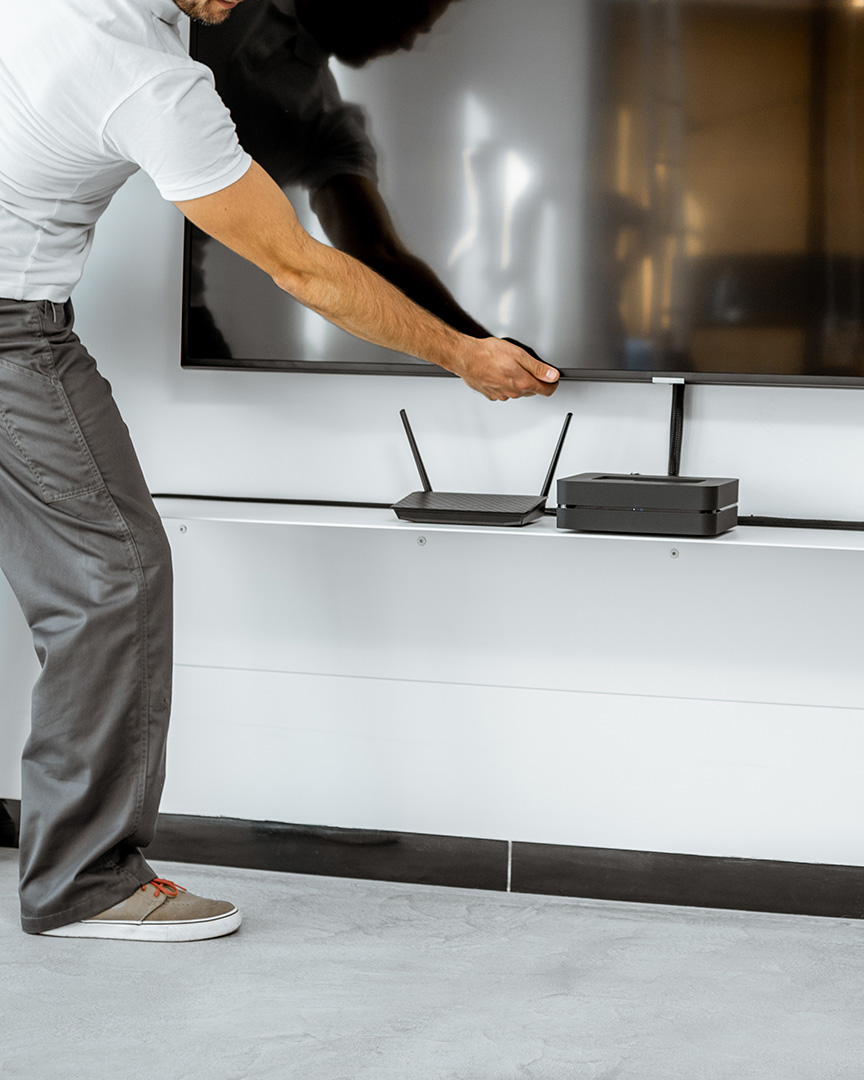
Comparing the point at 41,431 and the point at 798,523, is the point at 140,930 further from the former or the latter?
the point at 798,523

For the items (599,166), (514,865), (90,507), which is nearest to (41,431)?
(90,507)

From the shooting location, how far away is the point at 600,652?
2145 mm

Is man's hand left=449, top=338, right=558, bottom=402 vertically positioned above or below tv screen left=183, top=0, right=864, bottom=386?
below

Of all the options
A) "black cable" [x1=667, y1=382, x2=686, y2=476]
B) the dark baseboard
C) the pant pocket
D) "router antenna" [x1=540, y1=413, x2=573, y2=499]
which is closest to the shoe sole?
the dark baseboard

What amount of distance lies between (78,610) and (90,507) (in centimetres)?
16

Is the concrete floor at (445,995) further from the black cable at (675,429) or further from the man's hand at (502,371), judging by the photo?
the man's hand at (502,371)

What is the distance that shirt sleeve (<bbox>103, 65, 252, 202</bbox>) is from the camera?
5.36 feet

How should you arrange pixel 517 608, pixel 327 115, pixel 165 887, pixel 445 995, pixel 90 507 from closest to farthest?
1. pixel 445 995
2. pixel 90 507
3. pixel 165 887
4. pixel 327 115
5. pixel 517 608

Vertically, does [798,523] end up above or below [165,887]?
above

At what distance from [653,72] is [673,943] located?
4.59ft

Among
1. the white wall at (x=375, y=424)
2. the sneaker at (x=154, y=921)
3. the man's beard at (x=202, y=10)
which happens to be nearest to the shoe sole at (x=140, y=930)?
the sneaker at (x=154, y=921)

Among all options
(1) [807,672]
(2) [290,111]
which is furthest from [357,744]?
(2) [290,111]

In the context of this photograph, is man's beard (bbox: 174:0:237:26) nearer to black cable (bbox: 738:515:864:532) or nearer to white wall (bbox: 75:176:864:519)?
white wall (bbox: 75:176:864:519)

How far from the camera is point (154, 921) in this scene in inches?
75.6
